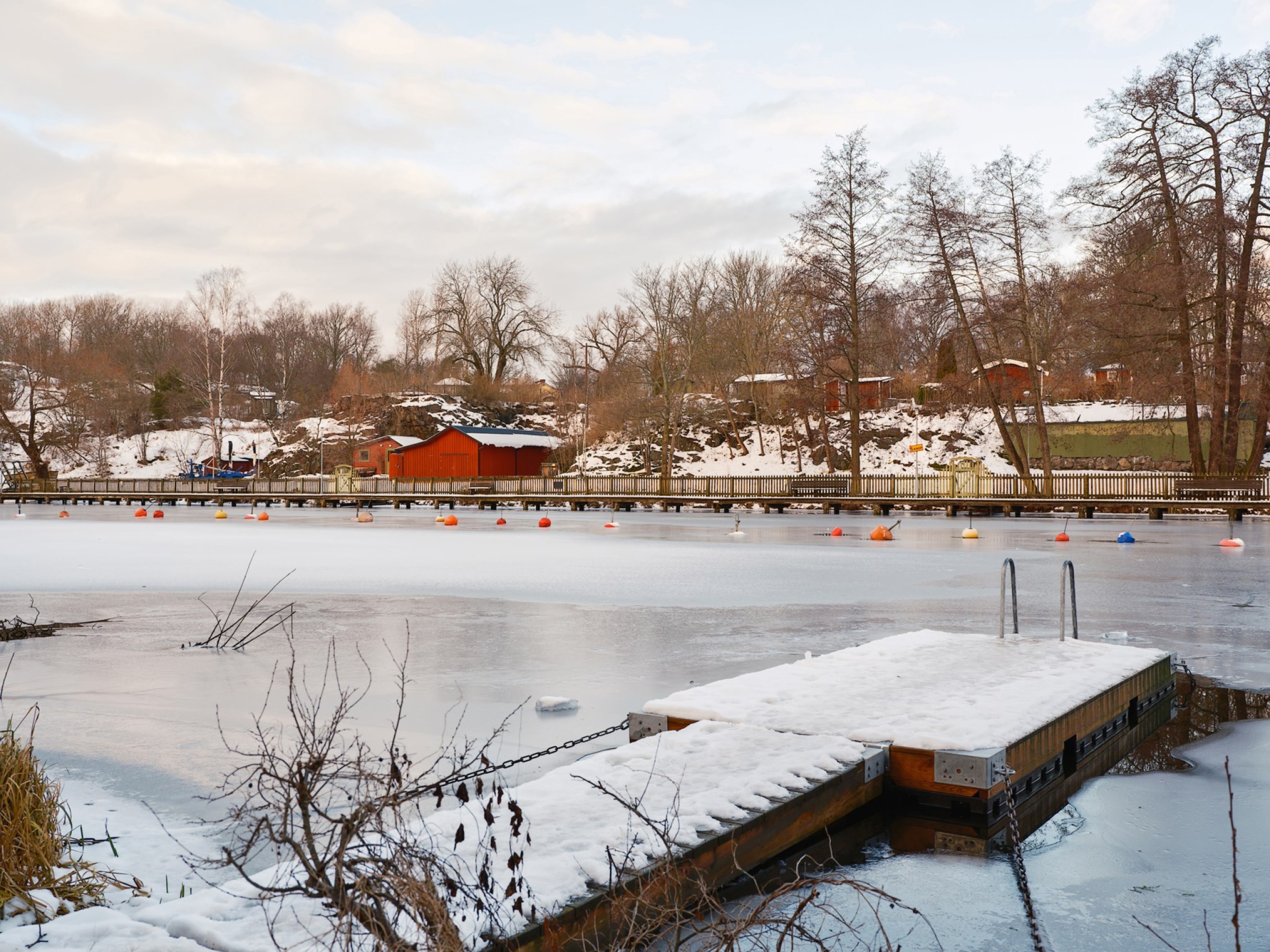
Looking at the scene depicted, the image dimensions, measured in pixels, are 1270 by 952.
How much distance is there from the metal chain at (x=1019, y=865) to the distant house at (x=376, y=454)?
219 ft

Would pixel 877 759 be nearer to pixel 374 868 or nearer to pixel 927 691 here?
pixel 927 691

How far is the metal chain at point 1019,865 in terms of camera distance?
3.99 metres

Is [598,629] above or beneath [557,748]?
beneath

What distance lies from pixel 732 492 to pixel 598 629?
35399mm

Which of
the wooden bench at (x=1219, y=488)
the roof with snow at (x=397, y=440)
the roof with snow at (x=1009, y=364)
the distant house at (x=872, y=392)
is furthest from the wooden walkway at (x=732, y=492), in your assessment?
the distant house at (x=872, y=392)

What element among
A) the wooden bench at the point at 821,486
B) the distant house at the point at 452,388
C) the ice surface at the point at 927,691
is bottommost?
the ice surface at the point at 927,691

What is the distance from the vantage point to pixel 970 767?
17.0 ft

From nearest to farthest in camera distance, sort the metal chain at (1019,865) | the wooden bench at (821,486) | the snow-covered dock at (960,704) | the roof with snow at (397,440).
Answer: the metal chain at (1019,865) < the snow-covered dock at (960,704) < the wooden bench at (821,486) < the roof with snow at (397,440)

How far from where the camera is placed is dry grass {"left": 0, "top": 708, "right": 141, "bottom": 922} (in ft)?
12.1

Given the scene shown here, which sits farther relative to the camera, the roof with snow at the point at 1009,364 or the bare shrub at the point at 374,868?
the roof with snow at the point at 1009,364

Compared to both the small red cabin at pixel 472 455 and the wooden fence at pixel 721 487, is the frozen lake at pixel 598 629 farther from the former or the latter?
the small red cabin at pixel 472 455

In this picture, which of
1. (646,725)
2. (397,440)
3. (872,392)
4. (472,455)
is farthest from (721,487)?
(646,725)

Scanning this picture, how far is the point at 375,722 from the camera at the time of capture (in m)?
6.72

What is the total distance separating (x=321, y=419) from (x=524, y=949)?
82883 mm
